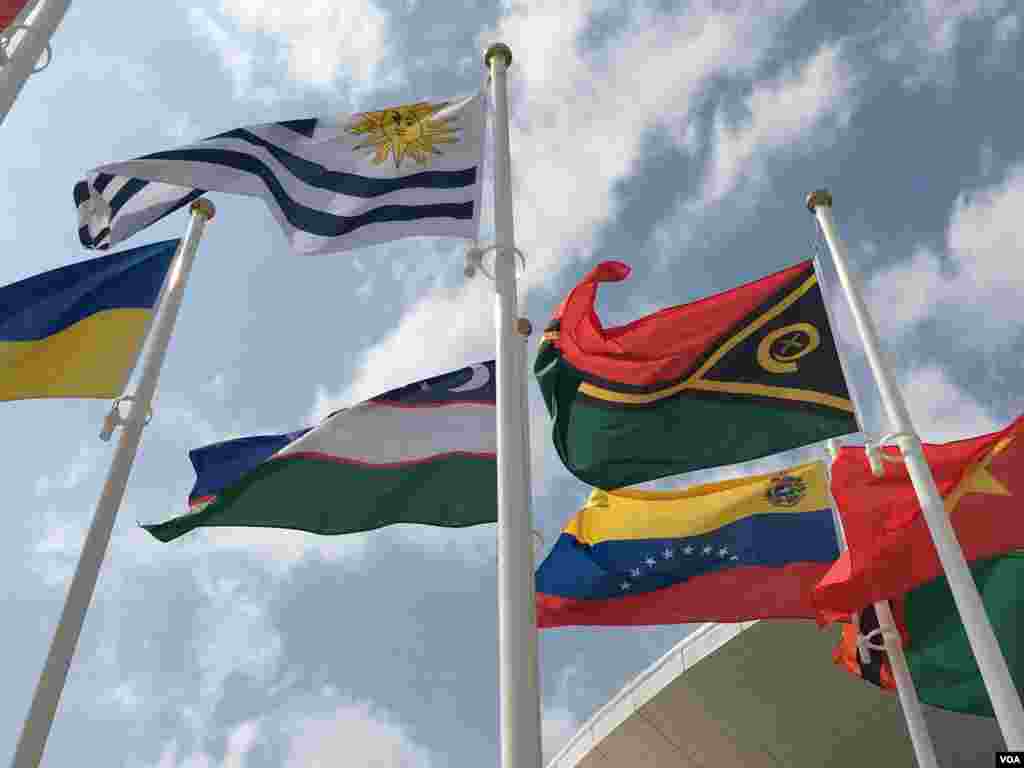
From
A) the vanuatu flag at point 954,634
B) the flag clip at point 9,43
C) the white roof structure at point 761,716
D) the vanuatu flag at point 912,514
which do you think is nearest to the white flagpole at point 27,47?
the flag clip at point 9,43

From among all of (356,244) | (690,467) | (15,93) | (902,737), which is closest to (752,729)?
(902,737)

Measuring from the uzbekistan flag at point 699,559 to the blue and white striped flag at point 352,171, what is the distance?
5.07 meters

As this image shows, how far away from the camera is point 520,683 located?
537 centimetres

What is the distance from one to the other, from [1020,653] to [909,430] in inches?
131

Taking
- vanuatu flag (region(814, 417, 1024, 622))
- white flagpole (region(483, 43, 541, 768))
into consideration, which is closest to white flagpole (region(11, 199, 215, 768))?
white flagpole (region(483, 43, 541, 768))

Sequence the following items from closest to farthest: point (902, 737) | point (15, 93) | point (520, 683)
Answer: point (520, 683) → point (15, 93) → point (902, 737)

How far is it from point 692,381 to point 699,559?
114 inches

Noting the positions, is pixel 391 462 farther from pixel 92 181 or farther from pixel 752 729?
pixel 752 729

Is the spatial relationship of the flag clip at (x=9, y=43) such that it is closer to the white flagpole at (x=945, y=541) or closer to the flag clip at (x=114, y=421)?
the flag clip at (x=114, y=421)

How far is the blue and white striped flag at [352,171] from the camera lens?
8.62m

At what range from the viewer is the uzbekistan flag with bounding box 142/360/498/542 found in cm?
971

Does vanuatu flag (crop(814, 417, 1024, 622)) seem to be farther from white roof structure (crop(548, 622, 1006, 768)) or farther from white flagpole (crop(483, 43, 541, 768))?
white roof structure (crop(548, 622, 1006, 768))

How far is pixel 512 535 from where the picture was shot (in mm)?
5945

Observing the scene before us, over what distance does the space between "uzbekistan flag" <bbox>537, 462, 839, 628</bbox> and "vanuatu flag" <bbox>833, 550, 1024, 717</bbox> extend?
1.07 metres
